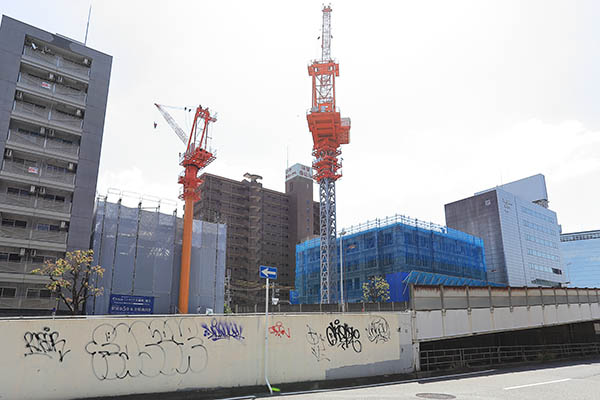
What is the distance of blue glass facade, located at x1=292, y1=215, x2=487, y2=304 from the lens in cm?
6812

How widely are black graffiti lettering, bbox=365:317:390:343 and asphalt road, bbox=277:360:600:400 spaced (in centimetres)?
181

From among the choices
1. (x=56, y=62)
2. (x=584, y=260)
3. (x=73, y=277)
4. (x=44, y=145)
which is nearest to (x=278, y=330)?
(x=73, y=277)

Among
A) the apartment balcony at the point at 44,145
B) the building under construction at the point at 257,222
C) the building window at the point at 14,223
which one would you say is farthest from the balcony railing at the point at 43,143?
the building under construction at the point at 257,222

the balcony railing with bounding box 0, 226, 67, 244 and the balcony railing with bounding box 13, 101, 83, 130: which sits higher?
the balcony railing with bounding box 13, 101, 83, 130

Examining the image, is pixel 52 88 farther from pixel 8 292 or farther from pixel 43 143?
pixel 8 292

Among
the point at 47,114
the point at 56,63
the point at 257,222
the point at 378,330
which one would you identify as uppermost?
the point at 56,63

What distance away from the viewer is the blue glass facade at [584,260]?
146 m

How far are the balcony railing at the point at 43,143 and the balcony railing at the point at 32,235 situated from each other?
790cm

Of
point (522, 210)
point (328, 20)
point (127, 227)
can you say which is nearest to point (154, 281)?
point (127, 227)

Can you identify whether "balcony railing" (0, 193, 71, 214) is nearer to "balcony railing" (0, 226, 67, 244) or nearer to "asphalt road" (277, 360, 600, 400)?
"balcony railing" (0, 226, 67, 244)

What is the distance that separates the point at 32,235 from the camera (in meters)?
36.8

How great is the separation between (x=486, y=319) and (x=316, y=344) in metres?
10.8

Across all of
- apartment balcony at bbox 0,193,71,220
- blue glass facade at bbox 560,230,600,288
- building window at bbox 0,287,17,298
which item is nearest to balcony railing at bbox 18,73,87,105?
apartment balcony at bbox 0,193,71,220

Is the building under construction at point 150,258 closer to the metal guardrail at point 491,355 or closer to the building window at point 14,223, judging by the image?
the building window at point 14,223
